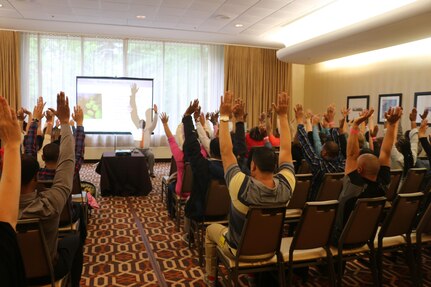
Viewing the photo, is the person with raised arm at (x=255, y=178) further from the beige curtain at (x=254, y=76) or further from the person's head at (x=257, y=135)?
the beige curtain at (x=254, y=76)

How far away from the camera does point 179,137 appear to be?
621 cm

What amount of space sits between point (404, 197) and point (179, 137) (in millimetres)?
4009

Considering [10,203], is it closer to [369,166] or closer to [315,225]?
[315,225]

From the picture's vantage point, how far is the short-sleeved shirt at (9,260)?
1086 mm

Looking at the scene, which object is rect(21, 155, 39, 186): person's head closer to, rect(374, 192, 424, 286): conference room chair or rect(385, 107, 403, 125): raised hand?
rect(374, 192, 424, 286): conference room chair

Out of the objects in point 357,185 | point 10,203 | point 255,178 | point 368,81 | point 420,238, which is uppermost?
point 368,81

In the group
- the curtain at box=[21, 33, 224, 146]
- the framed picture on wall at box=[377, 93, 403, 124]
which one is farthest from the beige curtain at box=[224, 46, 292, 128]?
the framed picture on wall at box=[377, 93, 403, 124]

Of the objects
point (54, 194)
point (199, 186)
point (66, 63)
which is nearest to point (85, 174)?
point (66, 63)

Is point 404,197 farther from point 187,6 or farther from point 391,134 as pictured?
point 187,6

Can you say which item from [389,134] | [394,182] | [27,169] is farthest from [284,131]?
[394,182]

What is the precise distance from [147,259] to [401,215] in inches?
101

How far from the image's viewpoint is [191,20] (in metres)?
8.43

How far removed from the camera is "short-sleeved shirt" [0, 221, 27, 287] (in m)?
1.09

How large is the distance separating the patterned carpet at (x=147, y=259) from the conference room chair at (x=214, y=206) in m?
0.39
